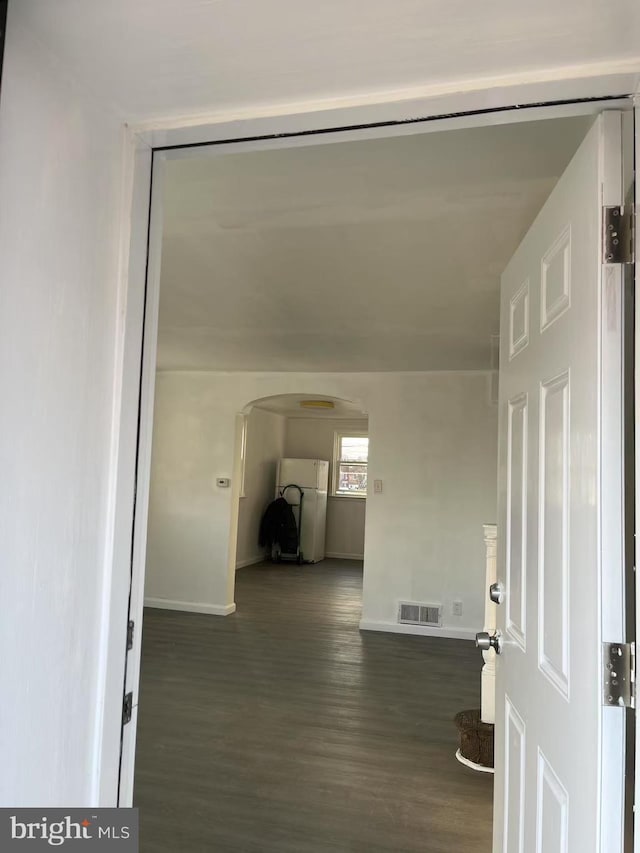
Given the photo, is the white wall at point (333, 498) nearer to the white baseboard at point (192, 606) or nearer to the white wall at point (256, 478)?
the white wall at point (256, 478)

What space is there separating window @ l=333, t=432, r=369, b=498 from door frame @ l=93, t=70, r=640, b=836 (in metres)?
9.85

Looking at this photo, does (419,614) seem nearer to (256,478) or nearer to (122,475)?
(256,478)

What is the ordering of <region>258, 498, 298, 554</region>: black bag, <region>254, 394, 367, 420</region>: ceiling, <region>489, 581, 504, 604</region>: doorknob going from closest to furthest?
<region>489, 581, 504, 604</region>: doorknob → <region>254, 394, 367, 420</region>: ceiling → <region>258, 498, 298, 554</region>: black bag

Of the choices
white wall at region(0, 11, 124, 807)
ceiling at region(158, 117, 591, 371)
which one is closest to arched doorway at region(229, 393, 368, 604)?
ceiling at region(158, 117, 591, 371)

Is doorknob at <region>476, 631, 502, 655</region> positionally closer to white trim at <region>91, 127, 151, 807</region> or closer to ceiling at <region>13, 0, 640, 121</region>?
white trim at <region>91, 127, 151, 807</region>

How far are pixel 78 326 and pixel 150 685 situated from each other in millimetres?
3712

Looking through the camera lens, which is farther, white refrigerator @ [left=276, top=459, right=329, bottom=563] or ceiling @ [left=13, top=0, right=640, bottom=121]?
white refrigerator @ [left=276, top=459, right=329, bottom=563]

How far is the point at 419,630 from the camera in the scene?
5.79 m

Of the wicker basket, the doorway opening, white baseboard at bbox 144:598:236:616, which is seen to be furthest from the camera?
white baseboard at bbox 144:598:236:616

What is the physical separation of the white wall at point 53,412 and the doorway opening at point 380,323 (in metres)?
0.32

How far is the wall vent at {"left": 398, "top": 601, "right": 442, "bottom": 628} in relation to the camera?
5.76 meters

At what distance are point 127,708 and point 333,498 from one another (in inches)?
389

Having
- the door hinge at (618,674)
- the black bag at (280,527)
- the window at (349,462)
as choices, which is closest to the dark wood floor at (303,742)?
the door hinge at (618,674)

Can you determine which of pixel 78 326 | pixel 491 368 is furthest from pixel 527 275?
pixel 491 368
